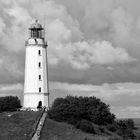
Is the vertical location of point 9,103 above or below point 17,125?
above

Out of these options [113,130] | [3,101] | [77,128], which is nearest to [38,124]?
[77,128]

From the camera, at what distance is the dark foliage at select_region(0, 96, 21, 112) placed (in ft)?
273

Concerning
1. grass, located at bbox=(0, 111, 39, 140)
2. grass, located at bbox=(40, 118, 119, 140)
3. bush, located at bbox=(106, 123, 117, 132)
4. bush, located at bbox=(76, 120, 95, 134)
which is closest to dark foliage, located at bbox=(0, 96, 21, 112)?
grass, located at bbox=(0, 111, 39, 140)

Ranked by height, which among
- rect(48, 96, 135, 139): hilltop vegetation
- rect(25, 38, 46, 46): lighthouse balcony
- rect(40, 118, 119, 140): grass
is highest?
rect(25, 38, 46, 46): lighthouse balcony

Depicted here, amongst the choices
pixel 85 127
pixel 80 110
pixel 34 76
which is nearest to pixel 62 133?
pixel 85 127

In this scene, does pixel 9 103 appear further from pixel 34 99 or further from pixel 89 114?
pixel 89 114

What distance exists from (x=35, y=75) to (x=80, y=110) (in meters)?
16.1

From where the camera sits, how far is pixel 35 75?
86188 mm

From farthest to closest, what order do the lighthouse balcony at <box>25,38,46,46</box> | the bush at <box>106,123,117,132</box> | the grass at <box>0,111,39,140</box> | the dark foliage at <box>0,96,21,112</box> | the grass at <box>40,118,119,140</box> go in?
the lighthouse balcony at <box>25,38,46,46</box>, the dark foliage at <box>0,96,21,112</box>, the bush at <box>106,123,117,132</box>, the grass at <box>0,111,39,140</box>, the grass at <box>40,118,119,140</box>

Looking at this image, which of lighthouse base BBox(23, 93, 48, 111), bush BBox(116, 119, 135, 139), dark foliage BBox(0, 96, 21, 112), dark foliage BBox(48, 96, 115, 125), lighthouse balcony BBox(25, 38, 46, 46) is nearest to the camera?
bush BBox(116, 119, 135, 139)

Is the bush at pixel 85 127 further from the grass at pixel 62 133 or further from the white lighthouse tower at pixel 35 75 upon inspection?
the white lighthouse tower at pixel 35 75

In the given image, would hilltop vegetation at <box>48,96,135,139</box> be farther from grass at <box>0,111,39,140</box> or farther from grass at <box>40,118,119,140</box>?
grass at <box>0,111,39,140</box>

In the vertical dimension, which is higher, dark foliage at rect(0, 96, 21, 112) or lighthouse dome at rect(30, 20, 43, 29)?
lighthouse dome at rect(30, 20, 43, 29)

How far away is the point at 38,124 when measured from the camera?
6425 centimetres
